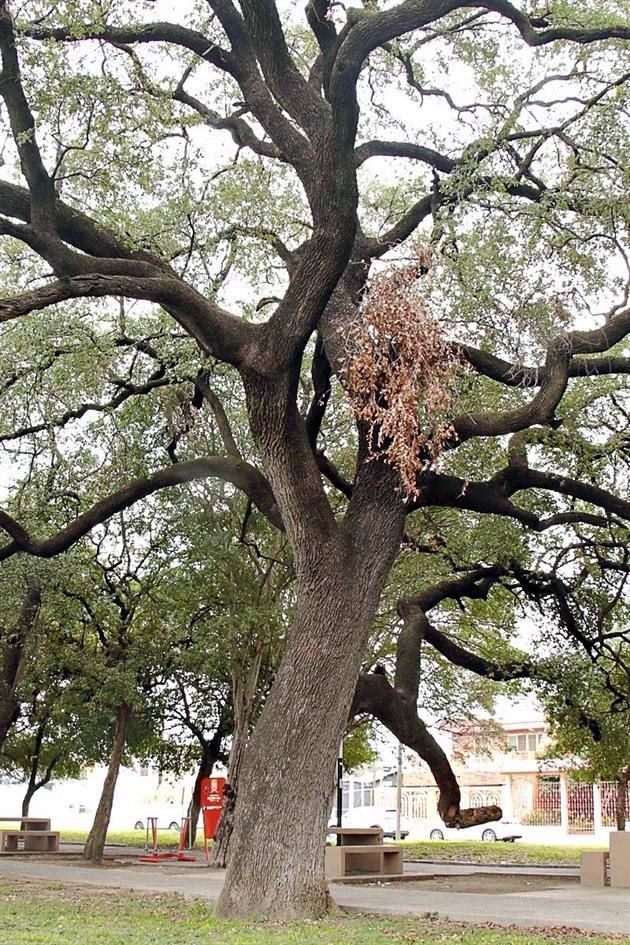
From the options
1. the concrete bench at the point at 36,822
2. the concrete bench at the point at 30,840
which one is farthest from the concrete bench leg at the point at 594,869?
the concrete bench at the point at 36,822

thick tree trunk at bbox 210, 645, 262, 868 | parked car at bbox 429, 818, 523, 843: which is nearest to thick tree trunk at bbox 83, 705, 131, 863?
thick tree trunk at bbox 210, 645, 262, 868

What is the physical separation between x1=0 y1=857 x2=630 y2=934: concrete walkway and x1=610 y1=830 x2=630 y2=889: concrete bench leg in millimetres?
549

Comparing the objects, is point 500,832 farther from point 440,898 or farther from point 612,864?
point 440,898

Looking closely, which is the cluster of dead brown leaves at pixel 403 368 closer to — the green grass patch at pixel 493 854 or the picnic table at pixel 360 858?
the picnic table at pixel 360 858

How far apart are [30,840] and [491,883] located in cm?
1407

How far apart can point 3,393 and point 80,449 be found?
3.23 metres

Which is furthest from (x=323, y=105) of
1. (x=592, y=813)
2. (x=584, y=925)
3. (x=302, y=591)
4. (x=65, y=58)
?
(x=592, y=813)

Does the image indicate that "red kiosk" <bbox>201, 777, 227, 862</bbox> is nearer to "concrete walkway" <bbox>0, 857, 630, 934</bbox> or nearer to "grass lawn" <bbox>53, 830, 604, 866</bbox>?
"concrete walkway" <bbox>0, 857, 630, 934</bbox>

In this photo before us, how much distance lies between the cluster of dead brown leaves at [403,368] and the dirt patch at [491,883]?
7700 millimetres

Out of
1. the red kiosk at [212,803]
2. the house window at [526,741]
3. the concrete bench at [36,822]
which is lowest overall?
the concrete bench at [36,822]

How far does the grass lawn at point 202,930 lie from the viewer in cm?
804

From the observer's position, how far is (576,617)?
17.2 meters

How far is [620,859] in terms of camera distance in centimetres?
1516

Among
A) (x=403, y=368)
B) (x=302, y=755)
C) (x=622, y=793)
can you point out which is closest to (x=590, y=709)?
(x=302, y=755)
